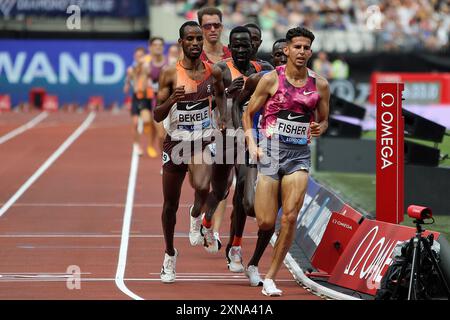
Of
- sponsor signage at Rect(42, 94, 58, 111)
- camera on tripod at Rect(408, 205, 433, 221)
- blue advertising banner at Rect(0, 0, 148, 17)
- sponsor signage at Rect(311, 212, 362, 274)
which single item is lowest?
sponsor signage at Rect(42, 94, 58, 111)

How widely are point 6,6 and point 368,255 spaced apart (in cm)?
3164

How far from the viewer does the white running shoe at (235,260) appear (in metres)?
12.6

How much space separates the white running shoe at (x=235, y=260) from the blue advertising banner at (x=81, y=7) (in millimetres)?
28248

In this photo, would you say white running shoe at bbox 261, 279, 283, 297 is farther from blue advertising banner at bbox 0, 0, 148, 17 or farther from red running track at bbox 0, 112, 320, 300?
blue advertising banner at bbox 0, 0, 148, 17

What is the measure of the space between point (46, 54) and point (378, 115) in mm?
31091

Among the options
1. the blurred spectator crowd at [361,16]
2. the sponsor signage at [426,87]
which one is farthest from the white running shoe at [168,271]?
the blurred spectator crowd at [361,16]

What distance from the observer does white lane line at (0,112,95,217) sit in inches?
718

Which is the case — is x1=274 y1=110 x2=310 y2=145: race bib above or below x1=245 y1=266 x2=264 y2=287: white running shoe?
above

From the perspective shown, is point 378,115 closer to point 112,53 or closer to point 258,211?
point 258,211

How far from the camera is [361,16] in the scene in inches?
1716

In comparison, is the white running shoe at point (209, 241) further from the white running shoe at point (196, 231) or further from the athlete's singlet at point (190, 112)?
the athlete's singlet at point (190, 112)

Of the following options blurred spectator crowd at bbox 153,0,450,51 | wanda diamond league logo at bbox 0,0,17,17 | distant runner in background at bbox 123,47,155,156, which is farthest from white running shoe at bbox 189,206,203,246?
wanda diamond league logo at bbox 0,0,17,17

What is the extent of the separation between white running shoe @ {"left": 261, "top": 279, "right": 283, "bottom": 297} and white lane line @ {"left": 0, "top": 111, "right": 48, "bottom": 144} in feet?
60.8
